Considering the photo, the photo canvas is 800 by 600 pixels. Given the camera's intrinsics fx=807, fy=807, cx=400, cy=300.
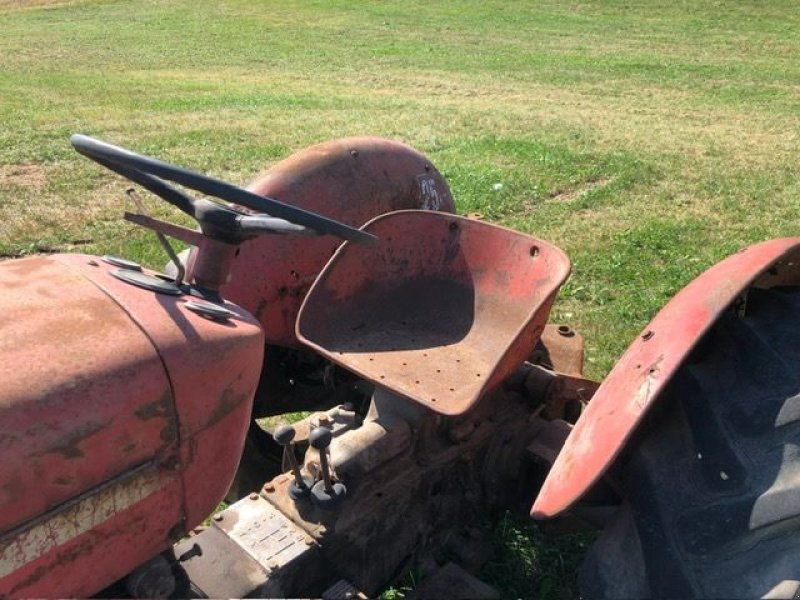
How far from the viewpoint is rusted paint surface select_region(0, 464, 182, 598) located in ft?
3.77

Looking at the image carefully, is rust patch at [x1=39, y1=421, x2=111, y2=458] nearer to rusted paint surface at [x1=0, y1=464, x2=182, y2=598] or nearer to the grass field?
rusted paint surface at [x1=0, y1=464, x2=182, y2=598]

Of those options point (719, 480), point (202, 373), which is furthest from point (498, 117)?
point (202, 373)

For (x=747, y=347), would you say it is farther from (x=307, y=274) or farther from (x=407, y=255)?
(x=307, y=274)

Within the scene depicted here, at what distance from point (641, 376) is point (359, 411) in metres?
0.95

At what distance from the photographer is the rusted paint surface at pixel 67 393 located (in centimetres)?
111

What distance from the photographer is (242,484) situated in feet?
7.93

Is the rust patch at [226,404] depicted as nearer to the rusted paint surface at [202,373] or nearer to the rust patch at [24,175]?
the rusted paint surface at [202,373]

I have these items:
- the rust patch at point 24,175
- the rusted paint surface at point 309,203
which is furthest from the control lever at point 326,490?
the rust patch at point 24,175

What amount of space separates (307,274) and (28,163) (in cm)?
482

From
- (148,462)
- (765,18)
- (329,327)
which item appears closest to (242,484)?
(329,327)

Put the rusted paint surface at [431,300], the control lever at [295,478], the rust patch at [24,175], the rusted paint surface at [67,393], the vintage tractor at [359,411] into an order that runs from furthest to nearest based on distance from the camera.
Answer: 1. the rust patch at [24,175]
2. the rusted paint surface at [431,300]
3. the control lever at [295,478]
4. the vintage tractor at [359,411]
5. the rusted paint surface at [67,393]

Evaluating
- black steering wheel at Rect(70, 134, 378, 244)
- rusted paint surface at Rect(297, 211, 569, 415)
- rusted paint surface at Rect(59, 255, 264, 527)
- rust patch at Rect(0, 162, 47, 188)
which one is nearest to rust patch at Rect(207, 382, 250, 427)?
rusted paint surface at Rect(59, 255, 264, 527)

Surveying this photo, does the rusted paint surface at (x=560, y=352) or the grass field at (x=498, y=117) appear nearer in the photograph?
the rusted paint surface at (x=560, y=352)

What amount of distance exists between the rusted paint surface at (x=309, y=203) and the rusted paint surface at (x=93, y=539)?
801 millimetres
